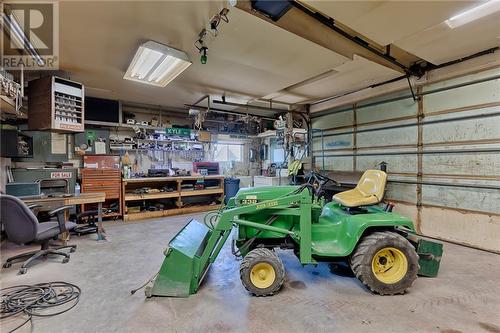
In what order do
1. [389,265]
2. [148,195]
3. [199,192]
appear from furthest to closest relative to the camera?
[199,192] → [148,195] → [389,265]

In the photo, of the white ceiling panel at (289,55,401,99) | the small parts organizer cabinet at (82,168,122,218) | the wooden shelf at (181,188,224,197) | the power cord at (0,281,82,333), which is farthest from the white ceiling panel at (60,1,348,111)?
the power cord at (0,281,82,333)

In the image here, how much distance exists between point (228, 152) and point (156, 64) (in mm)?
4211

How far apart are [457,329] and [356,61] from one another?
10.6 feet

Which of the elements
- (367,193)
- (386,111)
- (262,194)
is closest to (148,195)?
(262,194)

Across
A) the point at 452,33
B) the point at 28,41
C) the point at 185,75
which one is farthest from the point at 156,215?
the point at 452,33

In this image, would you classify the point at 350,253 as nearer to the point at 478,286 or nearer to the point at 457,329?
the point at 457,329

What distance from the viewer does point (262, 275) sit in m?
2.25

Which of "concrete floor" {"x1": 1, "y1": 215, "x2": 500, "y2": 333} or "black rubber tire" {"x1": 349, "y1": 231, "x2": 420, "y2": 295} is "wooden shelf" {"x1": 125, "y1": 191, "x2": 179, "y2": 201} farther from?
"black rubber tire" {"x1": 349, "y1": 231, "x2": 420, "y2": 295}

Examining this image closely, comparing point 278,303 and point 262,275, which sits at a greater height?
point 262,275

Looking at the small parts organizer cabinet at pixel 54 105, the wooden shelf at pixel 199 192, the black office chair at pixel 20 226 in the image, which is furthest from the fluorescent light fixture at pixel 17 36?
the wooden shelf at pixel 199 192

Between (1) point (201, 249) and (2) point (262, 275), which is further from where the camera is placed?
(1) point (201, 249)

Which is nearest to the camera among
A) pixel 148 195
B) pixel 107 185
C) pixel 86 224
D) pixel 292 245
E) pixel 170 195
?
pixel 292 245

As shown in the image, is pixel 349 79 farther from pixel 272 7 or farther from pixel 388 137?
pixel 272 7

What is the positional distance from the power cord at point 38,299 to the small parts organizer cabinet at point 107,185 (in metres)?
2.80
